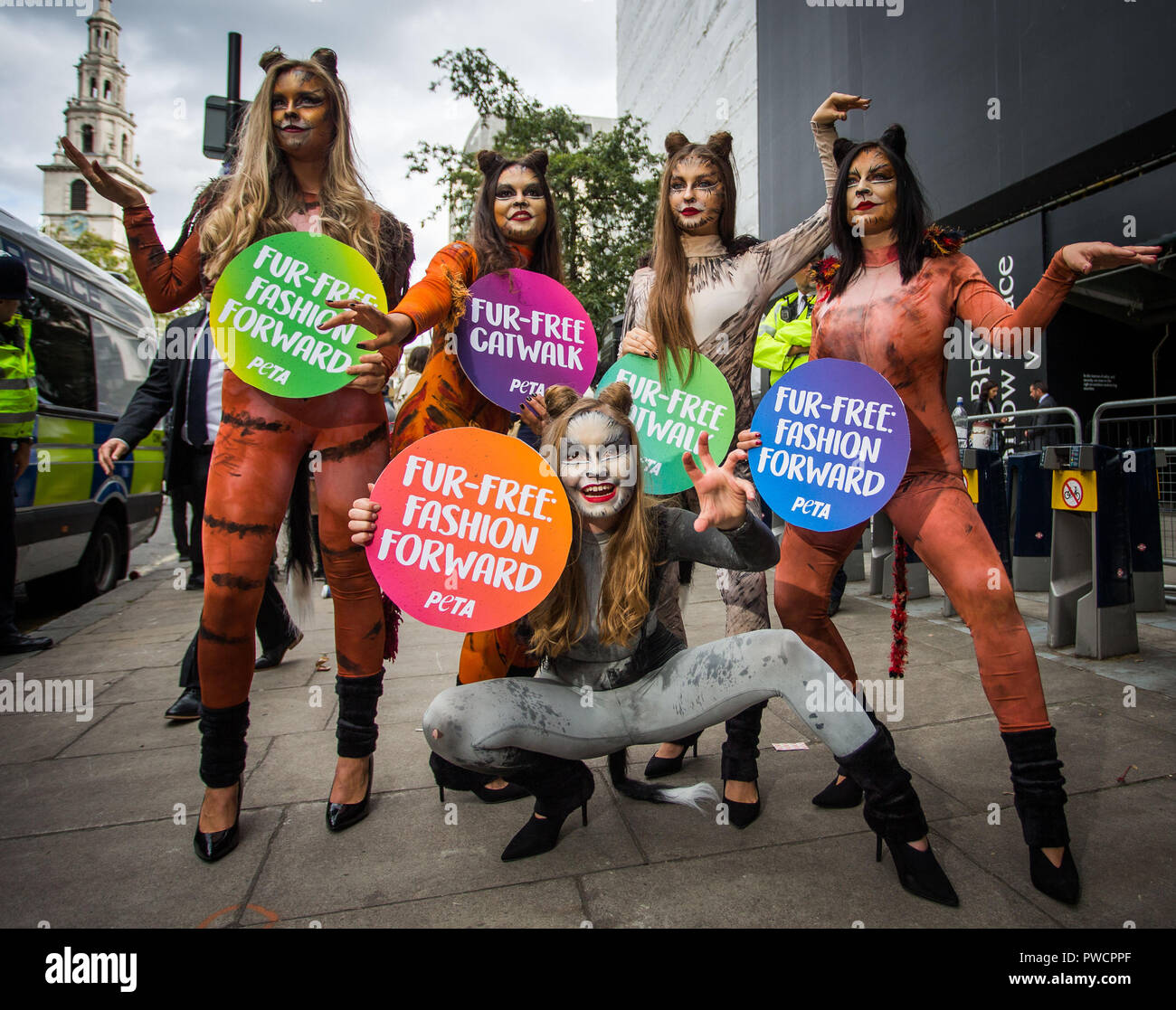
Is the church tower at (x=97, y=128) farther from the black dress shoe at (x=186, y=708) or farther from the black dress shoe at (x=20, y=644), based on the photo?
the black dress shoe at (x=186, y=708)

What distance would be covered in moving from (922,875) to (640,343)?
175cm

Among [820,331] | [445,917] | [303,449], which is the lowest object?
[445,917]

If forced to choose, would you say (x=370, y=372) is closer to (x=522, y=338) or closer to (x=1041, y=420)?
(x=522, y=338)

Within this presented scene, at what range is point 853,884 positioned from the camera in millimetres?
1911

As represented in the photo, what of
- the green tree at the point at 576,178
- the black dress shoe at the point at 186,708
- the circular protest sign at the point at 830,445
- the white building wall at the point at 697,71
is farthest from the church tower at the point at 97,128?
the circular protest sign at the point at 830,445

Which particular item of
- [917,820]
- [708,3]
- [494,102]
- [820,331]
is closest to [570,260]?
[494,102]

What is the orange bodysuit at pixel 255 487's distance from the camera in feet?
7.27

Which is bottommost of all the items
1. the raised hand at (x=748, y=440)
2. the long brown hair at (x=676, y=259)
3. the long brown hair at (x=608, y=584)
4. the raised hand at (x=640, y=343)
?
the long brown hair at (x=608, y=584)

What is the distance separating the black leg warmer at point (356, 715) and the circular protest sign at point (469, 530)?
1.85 ft

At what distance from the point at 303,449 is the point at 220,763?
37.1 inches

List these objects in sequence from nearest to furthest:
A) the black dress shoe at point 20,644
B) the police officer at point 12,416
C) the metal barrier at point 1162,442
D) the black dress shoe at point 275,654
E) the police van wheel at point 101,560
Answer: the black dress shoe at point 275,654 → the police officer at point 12,416 → the black dress shoe at point 20,644 → the metal barrier at point 1162,442 → the police van wheel at point 101,560
